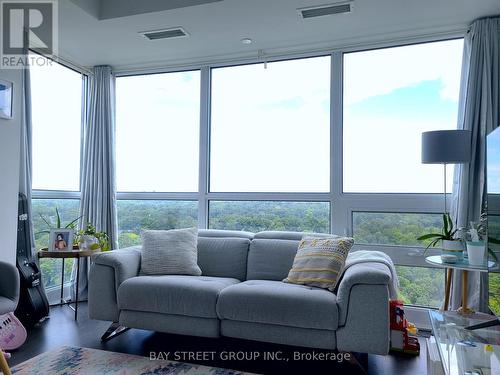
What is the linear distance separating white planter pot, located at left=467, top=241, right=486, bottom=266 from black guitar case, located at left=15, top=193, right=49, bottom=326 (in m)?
3.33

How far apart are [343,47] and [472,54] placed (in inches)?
42.4

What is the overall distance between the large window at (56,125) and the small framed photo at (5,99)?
0.51 meters

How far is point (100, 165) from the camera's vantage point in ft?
13.1

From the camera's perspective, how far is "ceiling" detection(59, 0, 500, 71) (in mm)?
2820

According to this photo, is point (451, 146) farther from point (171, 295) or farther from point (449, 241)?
point (171, 295)

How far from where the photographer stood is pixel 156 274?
287 cm

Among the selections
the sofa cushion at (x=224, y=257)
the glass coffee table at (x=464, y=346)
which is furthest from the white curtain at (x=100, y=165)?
the glass coffee table at (x=464, y=346)

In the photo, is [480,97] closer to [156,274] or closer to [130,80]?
[156,274]

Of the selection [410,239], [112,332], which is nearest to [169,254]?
[112,332]

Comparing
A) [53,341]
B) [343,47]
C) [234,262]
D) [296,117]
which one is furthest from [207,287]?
[343,47]

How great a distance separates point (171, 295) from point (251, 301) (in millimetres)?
568

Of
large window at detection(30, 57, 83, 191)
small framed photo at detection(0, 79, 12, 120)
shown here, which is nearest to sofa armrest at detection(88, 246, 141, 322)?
small framed photo at detection(0, 79, 12, 120)

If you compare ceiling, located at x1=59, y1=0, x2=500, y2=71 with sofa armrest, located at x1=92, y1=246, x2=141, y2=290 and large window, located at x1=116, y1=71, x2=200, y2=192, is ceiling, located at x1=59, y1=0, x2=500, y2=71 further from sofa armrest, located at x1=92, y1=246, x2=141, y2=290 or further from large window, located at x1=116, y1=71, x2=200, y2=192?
sofa armrest, located at x1=92, y1=246, x2=141, y2=290

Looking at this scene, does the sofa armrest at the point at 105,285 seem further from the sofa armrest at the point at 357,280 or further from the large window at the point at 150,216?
the sofa armrest at the point at 357,280
